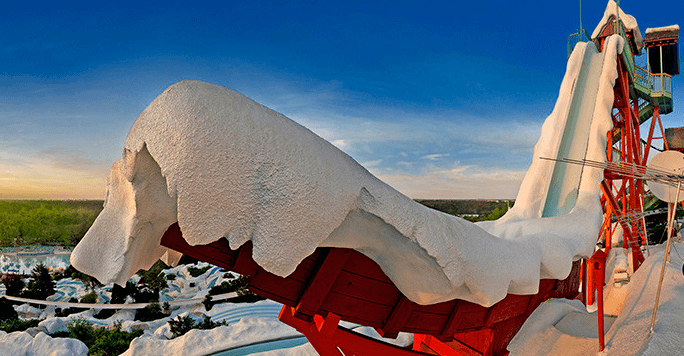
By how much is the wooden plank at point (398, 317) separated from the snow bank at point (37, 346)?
499 centimetres

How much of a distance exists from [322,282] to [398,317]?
A: 0.53 metres

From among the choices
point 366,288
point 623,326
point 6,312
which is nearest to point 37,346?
point 6,312

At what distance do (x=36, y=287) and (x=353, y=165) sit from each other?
11418mm

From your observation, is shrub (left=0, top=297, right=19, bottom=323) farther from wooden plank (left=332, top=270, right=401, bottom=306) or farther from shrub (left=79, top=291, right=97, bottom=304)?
wooden plank (left=332, top=270, right=401, bottom=306)

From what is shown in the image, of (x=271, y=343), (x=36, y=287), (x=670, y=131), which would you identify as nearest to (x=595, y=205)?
(x=271, y=343)

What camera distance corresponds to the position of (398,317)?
1.99 metres

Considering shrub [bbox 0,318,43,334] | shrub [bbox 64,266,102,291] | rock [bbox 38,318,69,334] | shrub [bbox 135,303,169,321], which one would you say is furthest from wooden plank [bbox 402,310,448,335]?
shrub [bbox 64,266,102,291]

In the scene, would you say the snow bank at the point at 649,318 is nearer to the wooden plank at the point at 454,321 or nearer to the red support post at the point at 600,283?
the red support post at the point at 600,283

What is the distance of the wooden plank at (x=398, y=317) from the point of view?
6.40 feet

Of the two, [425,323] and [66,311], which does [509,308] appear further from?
[66,311]

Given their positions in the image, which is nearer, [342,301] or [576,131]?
[342,301]

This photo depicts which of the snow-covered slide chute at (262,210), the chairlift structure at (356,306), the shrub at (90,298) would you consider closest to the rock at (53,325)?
the shrub at (90,298)

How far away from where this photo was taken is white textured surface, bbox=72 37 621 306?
47.0 inches

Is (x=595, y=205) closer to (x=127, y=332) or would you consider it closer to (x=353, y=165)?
(x=353, y=165)
